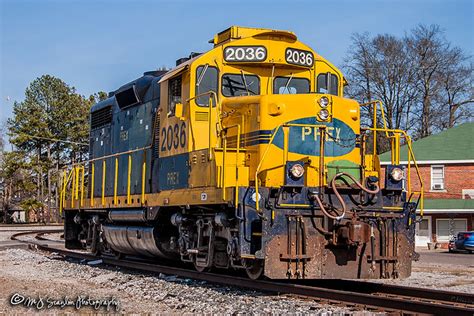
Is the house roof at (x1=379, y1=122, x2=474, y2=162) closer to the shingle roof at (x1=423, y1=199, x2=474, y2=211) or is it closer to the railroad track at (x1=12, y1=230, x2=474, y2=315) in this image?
the shingle roof at (x1=423, y1=199, x2=474, y2=211)

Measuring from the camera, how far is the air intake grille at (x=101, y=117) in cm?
1678

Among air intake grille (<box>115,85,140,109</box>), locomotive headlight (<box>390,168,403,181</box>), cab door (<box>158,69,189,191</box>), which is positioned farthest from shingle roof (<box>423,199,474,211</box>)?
locomotive headlight (<box>390,168,403,181</box>)

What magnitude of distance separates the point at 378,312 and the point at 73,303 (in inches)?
161

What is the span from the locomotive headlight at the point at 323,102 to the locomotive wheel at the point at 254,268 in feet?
8.79

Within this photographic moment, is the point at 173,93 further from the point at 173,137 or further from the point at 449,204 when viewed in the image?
the point at 449,204

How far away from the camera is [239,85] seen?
11.5m

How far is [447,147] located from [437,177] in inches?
74.1

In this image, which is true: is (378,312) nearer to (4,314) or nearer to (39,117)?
(4,314)

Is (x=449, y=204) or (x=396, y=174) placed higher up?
(x=396, y=174)

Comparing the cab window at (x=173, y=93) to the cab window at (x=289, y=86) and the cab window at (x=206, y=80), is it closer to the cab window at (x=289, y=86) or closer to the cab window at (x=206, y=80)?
the cab window at (x=206, y=80)

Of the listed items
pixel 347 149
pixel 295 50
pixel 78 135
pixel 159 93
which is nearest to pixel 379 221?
pixel 347 149

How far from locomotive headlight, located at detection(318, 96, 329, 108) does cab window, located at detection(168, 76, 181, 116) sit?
2841 mm
